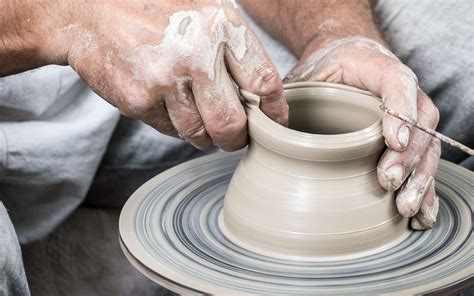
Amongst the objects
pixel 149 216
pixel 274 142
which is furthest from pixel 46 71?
pixel 274 142

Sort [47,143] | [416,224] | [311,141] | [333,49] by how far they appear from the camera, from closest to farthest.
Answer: [311,141]
[416,224]
[333,49]
[47,143]

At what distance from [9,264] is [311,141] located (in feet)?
1.72

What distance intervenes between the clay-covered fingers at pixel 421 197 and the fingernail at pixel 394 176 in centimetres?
3

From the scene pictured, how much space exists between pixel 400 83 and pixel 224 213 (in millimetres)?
349

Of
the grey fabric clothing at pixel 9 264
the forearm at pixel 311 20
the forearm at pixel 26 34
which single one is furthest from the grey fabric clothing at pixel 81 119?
the grey fabric clothing at pixel 9 264

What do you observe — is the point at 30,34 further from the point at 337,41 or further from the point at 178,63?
the point at 337,41

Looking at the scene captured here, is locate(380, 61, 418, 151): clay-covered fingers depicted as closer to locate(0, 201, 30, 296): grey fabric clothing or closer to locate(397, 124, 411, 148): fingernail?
locate(397, 124, 411, 148): fingernail

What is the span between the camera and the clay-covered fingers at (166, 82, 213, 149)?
122cm

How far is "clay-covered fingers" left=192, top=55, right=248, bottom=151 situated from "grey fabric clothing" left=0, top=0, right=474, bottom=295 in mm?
571

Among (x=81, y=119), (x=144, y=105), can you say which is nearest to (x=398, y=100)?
(x=144, y=105)

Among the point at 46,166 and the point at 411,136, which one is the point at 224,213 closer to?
the point at 411,136

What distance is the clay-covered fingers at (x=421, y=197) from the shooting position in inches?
49.6

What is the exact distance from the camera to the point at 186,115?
49.0 inches

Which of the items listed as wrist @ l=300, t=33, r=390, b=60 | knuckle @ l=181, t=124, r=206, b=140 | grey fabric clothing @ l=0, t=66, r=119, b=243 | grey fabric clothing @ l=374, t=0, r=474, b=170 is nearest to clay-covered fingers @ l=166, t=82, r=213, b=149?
knuckle @ l=181, t=124, r=206, b=140
